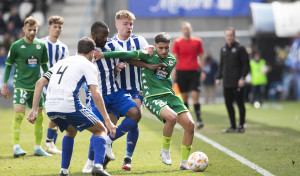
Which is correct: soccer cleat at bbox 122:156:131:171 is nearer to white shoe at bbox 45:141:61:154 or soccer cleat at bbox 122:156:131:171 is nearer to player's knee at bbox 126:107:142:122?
player's knee at bbox 126:107:142:122

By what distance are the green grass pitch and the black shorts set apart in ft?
3.22

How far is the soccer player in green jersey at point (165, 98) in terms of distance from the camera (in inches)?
287

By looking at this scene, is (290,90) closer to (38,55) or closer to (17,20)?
(17,20)

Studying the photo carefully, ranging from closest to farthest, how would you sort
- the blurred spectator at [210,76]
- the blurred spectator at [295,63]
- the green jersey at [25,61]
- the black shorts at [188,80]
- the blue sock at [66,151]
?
the blue sock at [66,151], the green jersey at [25,61], the black shorts at [188,80], the blurred spectator at [295,63], the blurred spectator at [210,76]

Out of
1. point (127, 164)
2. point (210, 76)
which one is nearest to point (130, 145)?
point (127, 164)

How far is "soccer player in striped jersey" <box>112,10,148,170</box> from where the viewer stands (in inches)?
293

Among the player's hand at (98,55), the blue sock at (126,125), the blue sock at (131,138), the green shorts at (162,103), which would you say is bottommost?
the blue sock at (131,138)

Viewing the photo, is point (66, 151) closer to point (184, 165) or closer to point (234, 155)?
point (184, 165)

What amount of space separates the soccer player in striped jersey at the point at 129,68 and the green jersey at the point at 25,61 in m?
2.00

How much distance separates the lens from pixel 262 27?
2406cm

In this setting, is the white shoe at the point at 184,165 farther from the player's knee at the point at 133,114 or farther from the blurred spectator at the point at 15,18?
the blurred spectator at the point at 15,18

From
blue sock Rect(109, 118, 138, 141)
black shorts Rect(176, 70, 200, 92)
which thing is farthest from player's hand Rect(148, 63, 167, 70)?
black shorts Rect(176, 70, 200, 92)

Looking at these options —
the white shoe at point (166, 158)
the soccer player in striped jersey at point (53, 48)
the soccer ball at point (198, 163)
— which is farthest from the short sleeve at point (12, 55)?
the soccer ball at point (198, 163)

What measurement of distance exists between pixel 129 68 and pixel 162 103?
65 centimetres
